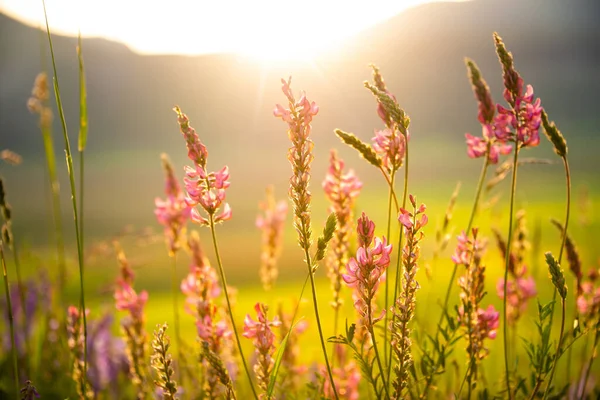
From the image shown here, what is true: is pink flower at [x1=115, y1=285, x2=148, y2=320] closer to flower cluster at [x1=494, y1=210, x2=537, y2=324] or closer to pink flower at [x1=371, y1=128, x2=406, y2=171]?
pink flower at [x1=371, y1=128, x2=406, y2=171]

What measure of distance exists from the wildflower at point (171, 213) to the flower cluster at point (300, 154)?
1.41m

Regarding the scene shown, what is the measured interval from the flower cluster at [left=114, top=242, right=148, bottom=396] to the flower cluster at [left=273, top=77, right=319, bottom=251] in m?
1.18

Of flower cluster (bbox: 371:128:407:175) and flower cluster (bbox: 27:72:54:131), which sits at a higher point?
flower cluster (bbox: 27:72:54:131)

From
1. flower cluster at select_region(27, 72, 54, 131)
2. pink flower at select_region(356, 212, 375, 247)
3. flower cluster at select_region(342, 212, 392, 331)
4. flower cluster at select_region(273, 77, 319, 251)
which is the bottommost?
flower cluster at select_region(342, 212, 392, 331)

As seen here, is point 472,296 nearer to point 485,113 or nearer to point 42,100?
point 485,113

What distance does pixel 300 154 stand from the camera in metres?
1.59

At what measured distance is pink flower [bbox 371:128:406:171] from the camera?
188 cm

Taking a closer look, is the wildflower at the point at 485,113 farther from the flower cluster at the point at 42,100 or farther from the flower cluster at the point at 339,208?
the flower cluster at the point at 42,100

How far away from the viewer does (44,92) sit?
2986 mm

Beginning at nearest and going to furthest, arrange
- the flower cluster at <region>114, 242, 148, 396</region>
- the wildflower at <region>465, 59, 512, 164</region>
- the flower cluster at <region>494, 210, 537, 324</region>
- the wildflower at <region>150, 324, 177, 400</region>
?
the wildflower at <region>150, 324, 177, 400</region>
the wildflower at <region>465, 59, 512, 164</region>
the flower cluster at <region>114, 242, 148, 396</region>
the flower cluster at <region>494, 210, 537, 324</region>

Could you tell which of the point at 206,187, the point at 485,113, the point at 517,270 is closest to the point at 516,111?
the point at 485,113

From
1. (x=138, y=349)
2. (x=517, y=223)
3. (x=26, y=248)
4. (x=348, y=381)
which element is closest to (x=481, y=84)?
(x=517, y=223)

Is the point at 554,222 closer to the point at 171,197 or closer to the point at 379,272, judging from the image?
the point at 379,272

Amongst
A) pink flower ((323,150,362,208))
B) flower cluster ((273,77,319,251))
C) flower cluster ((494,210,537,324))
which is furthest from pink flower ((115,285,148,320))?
flower cluster ((494,210,537,324))
